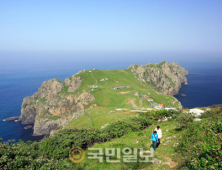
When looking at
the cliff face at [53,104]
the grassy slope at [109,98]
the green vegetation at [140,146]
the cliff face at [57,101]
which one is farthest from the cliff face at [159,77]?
the green vegetation at [140,146]

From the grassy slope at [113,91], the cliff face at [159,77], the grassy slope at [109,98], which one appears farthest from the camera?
the cliff face at [159,77]

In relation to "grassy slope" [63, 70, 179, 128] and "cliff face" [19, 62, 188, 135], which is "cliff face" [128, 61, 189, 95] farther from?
"cliff face" [19, 62, 188, 135]

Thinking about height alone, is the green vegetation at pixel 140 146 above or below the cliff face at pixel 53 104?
above

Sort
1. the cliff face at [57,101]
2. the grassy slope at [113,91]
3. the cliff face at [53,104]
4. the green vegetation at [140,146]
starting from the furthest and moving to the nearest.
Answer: the cliff face at [53,104]
the cliff face at [57,101]
the grassy slope at [113,91]
the green vegetation at [140,146]

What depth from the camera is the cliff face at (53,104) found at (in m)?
106

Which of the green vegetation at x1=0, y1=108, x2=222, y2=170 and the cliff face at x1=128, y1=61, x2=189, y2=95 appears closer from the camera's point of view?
the green vegetation at x1=0, y1=108, x2=222, y2=170

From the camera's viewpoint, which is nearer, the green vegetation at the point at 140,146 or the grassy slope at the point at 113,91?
the green vegetation at the point at 140,146

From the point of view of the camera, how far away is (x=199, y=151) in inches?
345

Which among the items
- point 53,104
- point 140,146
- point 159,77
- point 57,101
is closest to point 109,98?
point 57,101

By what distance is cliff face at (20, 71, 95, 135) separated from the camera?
348ft

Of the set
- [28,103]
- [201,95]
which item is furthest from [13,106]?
[201,95]

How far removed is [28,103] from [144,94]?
95.3 metres

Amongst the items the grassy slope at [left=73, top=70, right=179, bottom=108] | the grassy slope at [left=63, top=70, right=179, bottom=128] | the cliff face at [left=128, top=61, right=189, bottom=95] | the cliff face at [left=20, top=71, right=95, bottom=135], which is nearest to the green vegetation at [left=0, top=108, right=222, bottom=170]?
the grassy slope at [left=63, top=70, right=179, bottom=128]

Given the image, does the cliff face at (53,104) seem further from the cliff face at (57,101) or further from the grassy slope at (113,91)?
the grassy slope at (113,91)
